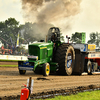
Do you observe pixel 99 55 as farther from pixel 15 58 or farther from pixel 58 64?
Result: pixel 15 58

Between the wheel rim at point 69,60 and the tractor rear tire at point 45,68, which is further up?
the wheel rim at point 69,60

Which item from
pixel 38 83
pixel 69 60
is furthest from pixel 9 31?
pixel 38 83

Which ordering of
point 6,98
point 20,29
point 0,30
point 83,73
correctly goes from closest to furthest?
point 6,98
point 83,73
point 0,30
point 20,29

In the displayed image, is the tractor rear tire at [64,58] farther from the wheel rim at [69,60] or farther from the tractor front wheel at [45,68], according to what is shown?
the tractor front wheel at [45,68]

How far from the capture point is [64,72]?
1467 centimetres

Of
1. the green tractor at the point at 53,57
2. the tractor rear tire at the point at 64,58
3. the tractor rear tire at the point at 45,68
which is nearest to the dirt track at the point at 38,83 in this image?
the tractor rear tire at the point at 45,68

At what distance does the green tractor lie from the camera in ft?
43.7

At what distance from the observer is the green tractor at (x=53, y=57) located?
13312 mm

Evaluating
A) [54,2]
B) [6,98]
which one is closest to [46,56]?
[54,2]

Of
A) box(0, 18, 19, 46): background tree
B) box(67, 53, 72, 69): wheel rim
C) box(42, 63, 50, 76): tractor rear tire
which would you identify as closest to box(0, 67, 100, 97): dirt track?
box(42, 63, 50, 76): tractor rear tire

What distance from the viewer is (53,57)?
49.1 feet

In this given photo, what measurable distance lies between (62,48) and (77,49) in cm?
209

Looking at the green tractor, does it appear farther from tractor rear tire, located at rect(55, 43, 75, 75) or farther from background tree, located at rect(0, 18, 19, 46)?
background tree, located at rect(0, 18, 19, 46)

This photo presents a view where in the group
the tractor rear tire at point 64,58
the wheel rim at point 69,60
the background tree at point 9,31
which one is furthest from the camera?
the background tree at point 9,31
